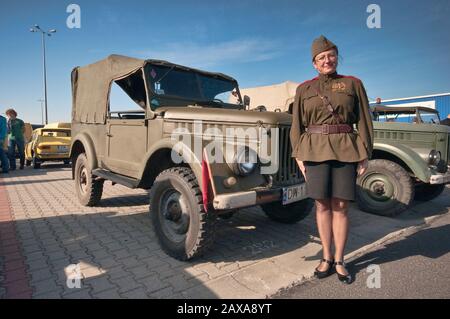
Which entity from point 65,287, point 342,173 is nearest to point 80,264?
point 65,287

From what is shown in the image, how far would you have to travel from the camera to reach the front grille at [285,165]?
299cm

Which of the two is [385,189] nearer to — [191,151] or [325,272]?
[325,272]

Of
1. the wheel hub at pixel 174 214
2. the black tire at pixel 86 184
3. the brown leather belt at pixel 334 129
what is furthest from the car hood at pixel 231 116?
the black tire at pixel 86 184

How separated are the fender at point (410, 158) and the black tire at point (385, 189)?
0.46 ft

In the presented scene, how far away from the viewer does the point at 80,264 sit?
117 inches

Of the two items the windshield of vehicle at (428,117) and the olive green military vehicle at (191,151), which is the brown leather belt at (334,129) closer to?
the olive green military vehicle at (191,151)

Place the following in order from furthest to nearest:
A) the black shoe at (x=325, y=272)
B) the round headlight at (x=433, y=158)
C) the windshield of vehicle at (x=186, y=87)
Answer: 1. the round headlight at (x=433, y=158)
2. the windshield of vehicle at (x=186, y=87)
3. the black shoe at (x=325, y=272)

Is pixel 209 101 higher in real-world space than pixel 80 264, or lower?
higher

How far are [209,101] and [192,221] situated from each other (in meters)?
1.93

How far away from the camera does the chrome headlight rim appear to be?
2.72 m

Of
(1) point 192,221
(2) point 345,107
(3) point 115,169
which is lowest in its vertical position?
(1) point 192,221

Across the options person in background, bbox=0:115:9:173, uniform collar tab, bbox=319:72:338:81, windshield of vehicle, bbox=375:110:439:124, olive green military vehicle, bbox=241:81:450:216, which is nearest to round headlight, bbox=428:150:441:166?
olive green military vehicle, bbox=241:81:450:216

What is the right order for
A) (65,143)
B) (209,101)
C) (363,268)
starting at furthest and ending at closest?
(65,143), (209,101), (363,268)
